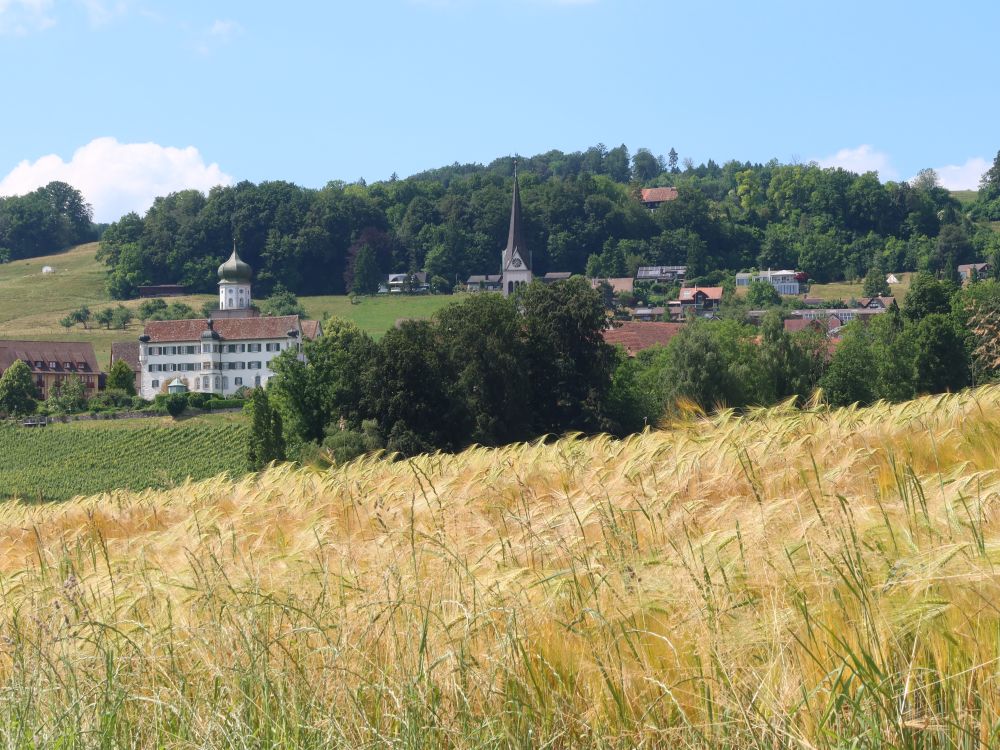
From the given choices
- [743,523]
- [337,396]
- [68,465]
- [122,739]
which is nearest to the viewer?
[122,739]

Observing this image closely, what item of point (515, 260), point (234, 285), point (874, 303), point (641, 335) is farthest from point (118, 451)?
point (515, 260)

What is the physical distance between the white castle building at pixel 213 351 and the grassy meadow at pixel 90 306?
11.8 m

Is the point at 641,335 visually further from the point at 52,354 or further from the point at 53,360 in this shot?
the point at 52,354

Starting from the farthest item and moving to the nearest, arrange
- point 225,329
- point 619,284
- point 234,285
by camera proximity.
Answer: point 619,284, point 234,285, point 225,329

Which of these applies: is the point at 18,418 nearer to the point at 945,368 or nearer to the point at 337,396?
the point at 337,396

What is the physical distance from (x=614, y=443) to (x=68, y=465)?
71001 millimetres

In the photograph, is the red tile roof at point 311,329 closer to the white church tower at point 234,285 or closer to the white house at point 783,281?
the white church tower at point 234,285

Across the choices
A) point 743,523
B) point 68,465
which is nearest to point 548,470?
point 743,523

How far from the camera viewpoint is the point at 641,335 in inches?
4584

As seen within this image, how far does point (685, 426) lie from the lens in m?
11.9

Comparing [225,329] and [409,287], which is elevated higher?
[409,287]

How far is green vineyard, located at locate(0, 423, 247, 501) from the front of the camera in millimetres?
71188

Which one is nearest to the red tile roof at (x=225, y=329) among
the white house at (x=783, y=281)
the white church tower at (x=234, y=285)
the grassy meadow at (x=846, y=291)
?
the white church tower at (x=234, y=285)

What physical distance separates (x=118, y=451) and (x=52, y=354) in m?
43.7
